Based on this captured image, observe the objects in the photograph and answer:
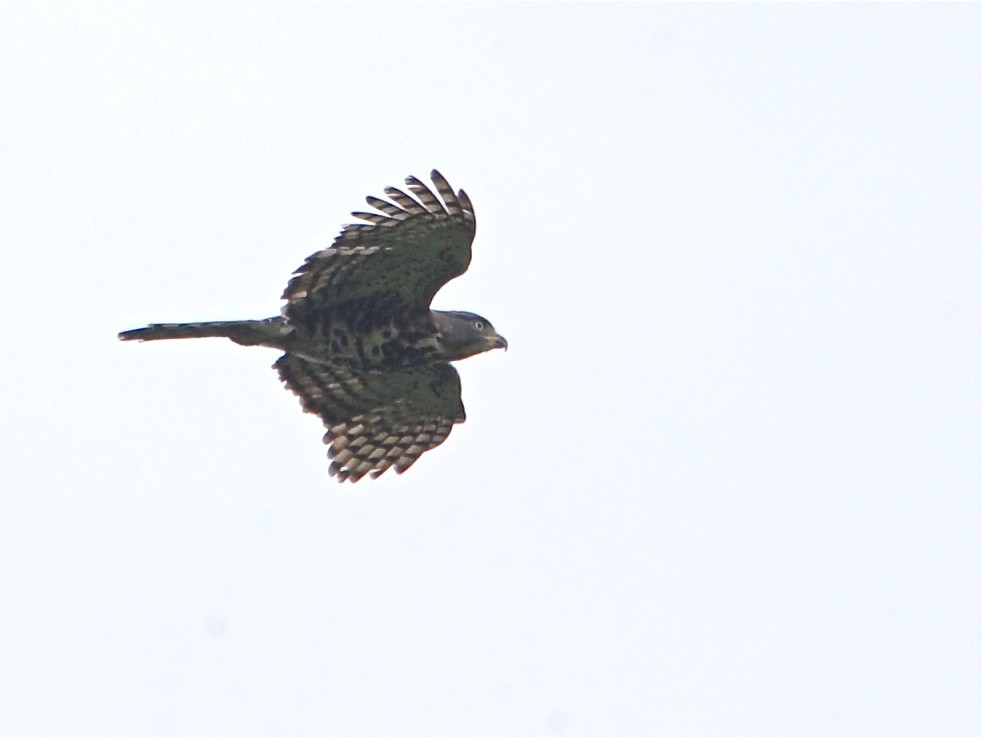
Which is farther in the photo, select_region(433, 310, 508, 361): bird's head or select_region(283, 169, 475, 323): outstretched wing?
select_region(433, 310, 508, 361): bird's head

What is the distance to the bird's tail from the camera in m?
13.2

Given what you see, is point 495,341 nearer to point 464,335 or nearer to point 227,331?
point 464,335

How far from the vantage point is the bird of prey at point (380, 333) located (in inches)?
515

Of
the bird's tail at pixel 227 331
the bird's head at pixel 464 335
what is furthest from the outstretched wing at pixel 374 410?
the bird's tail at pixel 227 331

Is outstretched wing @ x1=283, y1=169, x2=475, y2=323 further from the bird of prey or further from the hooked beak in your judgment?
the hooked beak

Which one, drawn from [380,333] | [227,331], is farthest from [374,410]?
[227,331]

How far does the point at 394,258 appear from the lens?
13.3 m

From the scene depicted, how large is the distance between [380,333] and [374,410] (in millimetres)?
1107

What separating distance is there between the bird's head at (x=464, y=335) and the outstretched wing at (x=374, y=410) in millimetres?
347

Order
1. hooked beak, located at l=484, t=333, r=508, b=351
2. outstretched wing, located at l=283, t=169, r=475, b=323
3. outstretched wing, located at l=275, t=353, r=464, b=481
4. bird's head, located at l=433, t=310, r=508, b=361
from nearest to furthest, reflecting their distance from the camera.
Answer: outstretched wing, located at l=283, t=169, r=475, b=323 → bird's head, located at l=433, t=310, r=508, b=361 → hooked beak, located at l=484, t=333, r=508, b=351 → outstretched wing, located at l=275, t=353, r=464, b=481

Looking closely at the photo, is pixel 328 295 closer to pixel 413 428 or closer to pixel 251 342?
pixel 251 342

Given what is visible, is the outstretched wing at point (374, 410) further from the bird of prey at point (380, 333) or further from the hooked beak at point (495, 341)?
the hooked beak at point (495, 341)

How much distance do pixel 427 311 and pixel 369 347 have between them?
1.67 feet

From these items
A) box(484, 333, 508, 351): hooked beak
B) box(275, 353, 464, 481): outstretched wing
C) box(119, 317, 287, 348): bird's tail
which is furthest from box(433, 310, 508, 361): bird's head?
box(119, 317, 287, 348): bird's tail
